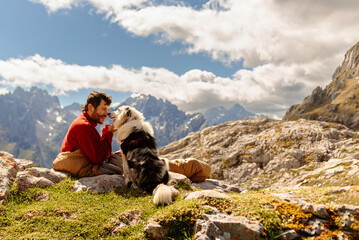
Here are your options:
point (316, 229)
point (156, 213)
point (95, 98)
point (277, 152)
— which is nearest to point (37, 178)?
point (95, 98)

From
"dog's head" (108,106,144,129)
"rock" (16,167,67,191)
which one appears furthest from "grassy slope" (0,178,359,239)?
"dog's head" (108,106,144,129)

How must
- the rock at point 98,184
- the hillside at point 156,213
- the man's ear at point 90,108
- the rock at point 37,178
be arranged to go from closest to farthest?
the hillside at point 156,213, the rock at point 37,178, the rock at point 98,184, the man's ear at point 90,108

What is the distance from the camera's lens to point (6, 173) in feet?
32.4

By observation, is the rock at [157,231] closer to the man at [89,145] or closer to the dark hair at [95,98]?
the man at [89,145]

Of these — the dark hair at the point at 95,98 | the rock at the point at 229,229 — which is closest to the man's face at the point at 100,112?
the dark hair at the point at 95,98

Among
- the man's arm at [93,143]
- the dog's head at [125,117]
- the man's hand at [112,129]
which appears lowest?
the man's arm at [93,143]

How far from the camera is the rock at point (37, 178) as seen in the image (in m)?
9.93

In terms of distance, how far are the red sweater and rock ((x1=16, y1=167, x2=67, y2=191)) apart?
1.48 m

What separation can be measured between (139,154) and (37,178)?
5158 mm

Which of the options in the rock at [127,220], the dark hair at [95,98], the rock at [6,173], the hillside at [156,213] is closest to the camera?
the hillside at [156,213]

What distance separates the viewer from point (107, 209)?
8.40 m

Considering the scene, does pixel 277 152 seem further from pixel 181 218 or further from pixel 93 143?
pixel 181 218

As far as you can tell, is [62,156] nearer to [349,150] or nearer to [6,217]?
[6,217]

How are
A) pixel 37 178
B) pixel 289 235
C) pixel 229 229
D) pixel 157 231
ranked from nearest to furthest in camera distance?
pixel 289 235 < pixel 229 229 < pixel 157 231 < pixel 37 178
